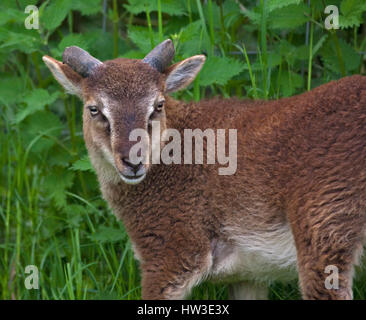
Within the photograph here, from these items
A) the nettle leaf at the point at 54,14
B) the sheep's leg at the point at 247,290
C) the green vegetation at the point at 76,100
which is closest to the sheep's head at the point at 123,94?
the green vegetation at the point at 76,100

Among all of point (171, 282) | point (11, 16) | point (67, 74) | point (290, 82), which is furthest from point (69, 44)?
point (171, 282)

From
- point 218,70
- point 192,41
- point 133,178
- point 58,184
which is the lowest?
point 133,178

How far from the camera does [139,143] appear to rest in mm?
4621

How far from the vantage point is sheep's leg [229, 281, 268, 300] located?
5453mm

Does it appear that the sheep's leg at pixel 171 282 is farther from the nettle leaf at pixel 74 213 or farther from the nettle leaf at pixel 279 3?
the nettle leaf at pixel 279 3

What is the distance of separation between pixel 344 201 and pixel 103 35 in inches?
138

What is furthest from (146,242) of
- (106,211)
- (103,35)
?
(103,35)

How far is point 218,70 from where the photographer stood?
18.6ft

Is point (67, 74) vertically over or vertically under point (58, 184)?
over

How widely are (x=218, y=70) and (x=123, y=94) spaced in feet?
3.95

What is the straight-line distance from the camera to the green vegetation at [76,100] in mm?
5738

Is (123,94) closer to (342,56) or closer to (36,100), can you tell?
(36,100)

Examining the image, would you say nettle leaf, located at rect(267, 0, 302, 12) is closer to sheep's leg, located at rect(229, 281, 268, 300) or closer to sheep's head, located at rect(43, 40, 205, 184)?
sheep's head, located at rect(43, 40, 205, 184)
